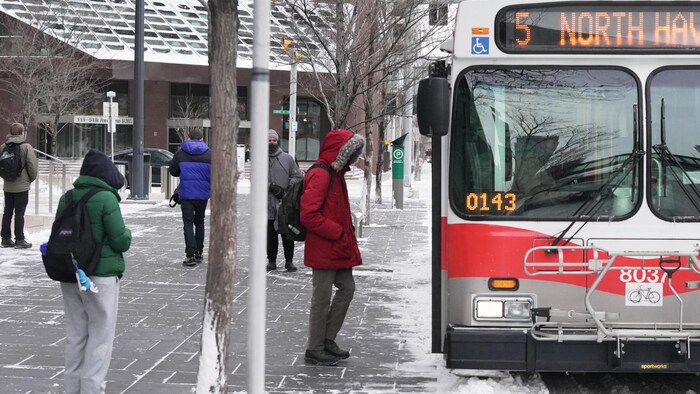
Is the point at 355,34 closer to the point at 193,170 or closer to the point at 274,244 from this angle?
the point at 193,170

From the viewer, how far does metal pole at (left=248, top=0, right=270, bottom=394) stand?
4504 mm

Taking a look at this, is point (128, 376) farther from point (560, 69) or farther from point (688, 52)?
point (688, 52)

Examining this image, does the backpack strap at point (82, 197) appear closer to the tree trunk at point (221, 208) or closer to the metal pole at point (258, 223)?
the tree trunk at point (221, 208)

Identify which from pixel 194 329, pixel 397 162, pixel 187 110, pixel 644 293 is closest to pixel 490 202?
pixel 644 293

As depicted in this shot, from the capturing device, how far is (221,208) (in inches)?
244

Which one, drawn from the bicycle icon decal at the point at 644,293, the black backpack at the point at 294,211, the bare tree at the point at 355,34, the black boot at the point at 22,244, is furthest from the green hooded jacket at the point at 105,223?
the black boot at the point at 22,244

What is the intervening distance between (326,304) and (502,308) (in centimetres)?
173

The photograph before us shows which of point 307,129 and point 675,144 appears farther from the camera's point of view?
point 307,129

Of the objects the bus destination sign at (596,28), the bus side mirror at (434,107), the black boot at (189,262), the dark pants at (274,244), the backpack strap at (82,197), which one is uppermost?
the bus destination sign at (596,28)

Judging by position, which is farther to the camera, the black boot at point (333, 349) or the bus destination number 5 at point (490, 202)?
the black boot at point (333, 349)

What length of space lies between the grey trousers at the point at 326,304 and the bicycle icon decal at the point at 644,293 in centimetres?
229

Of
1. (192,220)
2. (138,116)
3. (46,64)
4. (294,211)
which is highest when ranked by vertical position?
(46,64)

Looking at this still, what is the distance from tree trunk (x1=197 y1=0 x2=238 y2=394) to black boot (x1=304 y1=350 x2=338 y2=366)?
176 cm

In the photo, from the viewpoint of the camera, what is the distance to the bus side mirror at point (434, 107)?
6.44 m
